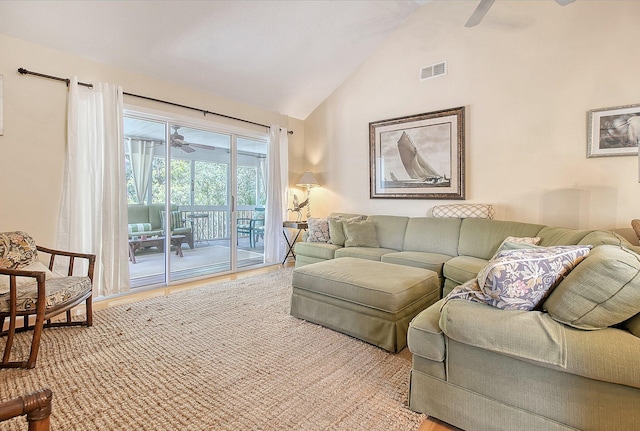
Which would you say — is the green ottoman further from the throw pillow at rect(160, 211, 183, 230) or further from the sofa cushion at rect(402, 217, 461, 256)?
the throw pillow at rect(160, 211, 183, 230)

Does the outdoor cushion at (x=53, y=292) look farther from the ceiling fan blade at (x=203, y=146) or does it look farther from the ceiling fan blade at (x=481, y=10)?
the ceiling fan blade at (x=481, y=10)

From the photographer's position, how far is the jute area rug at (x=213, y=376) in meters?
1.60

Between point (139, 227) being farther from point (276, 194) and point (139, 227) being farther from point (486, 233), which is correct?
point (486, 233)

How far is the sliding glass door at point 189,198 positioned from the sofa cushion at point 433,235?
2.43 m

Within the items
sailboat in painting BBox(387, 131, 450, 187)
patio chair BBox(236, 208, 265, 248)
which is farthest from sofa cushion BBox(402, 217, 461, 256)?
patio chair BBox(236, 208, 265, 248)

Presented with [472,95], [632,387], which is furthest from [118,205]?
[472,95]

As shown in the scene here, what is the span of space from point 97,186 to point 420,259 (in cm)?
350

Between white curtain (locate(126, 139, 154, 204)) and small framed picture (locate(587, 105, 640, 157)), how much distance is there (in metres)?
4.99

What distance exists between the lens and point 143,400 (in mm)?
1740

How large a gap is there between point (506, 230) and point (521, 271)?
2.28 m

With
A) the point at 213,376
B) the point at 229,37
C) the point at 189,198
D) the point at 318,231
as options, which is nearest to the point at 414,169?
the point at 318,231

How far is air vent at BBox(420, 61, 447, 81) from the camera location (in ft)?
13.6

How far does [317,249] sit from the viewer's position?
14.4 feet

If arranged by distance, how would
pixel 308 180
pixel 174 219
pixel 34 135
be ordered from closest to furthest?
pixel 34 135 → pixel 174 219 → pixel 308 180
